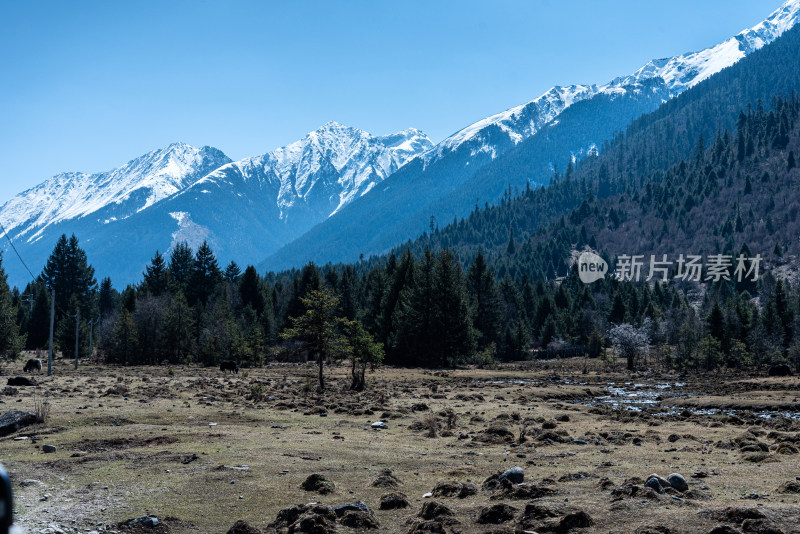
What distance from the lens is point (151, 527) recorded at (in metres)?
11.5

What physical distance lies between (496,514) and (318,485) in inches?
183

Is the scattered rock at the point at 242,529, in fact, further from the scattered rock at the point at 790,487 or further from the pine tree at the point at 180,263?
the pine tree at the point at 180,263

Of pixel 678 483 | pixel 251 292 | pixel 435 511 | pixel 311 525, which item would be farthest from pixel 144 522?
pixel 251 292

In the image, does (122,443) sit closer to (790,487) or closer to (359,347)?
(790,487)

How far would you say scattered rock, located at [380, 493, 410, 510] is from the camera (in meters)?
13.4

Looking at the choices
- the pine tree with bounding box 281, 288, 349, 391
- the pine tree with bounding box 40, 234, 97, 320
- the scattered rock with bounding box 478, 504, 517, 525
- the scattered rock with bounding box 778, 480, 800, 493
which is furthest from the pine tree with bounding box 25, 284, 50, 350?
the scattered rock with bounding box 778, 480, 800, 493

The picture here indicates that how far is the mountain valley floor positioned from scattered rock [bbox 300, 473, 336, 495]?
0.08 meters

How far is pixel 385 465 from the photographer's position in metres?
18.3

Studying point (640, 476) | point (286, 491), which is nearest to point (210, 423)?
point (286, 491)

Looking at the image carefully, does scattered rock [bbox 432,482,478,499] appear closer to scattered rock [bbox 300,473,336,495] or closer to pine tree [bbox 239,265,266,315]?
scattered rock [bbox 300,473,336,495]

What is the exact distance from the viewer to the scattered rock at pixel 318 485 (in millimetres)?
14664

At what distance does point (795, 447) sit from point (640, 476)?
7.94m

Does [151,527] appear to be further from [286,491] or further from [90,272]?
[90,272]

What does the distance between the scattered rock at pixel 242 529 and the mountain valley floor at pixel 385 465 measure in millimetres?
27
